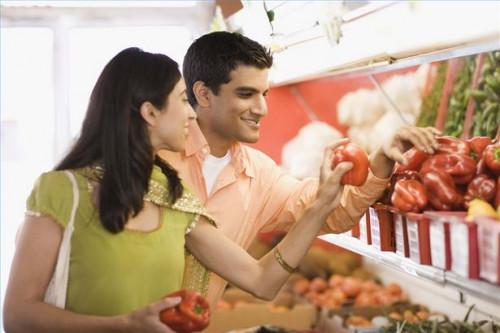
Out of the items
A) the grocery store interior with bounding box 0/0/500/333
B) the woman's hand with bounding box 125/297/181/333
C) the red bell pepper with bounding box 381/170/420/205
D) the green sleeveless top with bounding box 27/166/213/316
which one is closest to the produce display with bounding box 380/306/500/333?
the grocery store interior with bounding box 0/0/500/333

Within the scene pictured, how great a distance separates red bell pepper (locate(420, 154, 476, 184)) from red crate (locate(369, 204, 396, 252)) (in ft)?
0.74

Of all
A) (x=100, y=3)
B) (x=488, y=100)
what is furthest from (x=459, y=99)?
(x=100, y=3)

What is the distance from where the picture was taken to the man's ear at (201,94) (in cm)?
311

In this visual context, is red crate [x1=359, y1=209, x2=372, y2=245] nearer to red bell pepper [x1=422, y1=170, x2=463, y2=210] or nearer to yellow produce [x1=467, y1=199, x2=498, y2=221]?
red bell pepper [x1=422, y1=170, x2=463, y2=210]

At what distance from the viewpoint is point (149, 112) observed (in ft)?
7.61

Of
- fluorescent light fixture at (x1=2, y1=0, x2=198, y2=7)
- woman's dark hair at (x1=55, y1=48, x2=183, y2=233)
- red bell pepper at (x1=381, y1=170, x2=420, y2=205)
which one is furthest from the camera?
fluorescent light fixture at (x1=2, y1=0, x2=198, y2=7)

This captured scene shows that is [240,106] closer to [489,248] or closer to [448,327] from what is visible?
[448,327]

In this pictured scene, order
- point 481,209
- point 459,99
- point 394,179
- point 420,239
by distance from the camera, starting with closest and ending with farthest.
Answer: point 481,209 < point 420,239 < point 394,179 < point 459,99

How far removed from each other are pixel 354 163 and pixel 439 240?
1.66 feet

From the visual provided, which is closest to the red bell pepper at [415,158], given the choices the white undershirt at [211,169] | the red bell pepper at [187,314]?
the red bell pepper at [187,314]

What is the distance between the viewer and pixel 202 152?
304 cm

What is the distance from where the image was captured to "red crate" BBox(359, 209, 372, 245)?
2.59 metres

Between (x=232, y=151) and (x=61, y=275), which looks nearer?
(x=61, y=275)

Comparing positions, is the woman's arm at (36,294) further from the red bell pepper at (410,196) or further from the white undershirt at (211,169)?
the white undershirt at (211,169)
